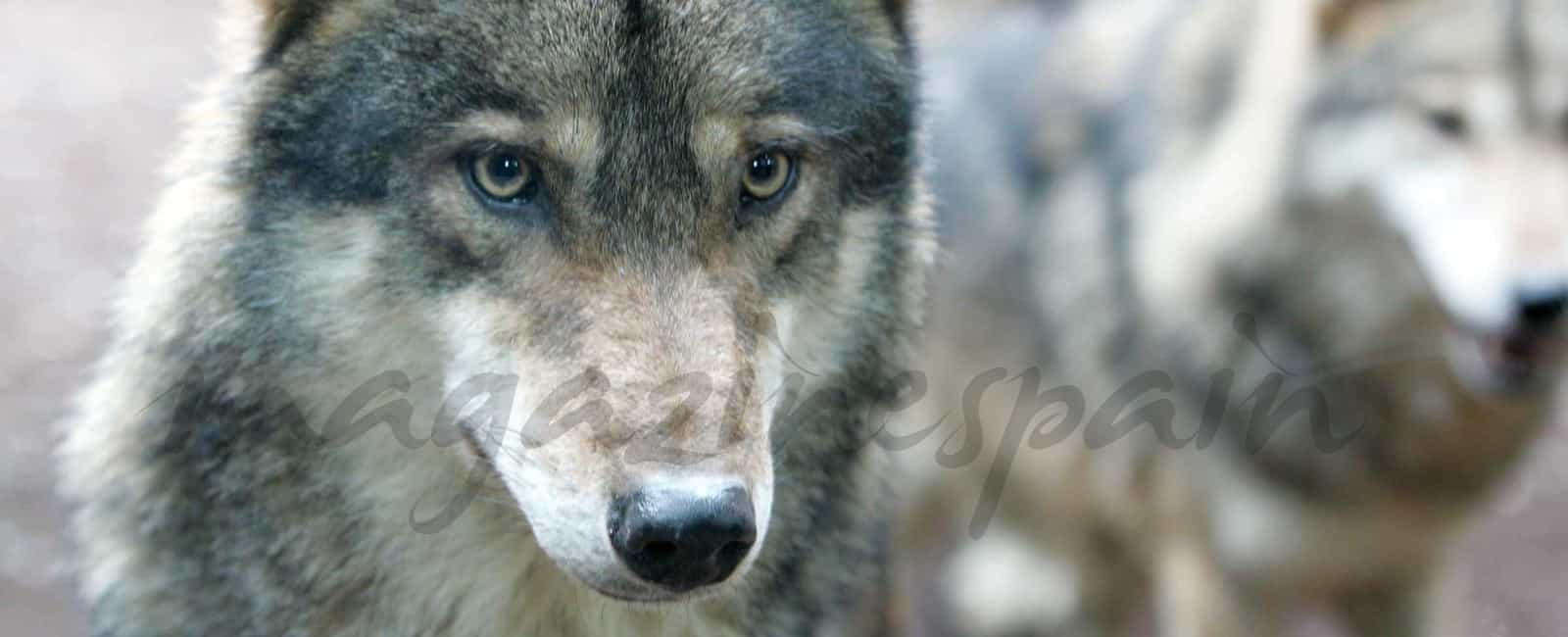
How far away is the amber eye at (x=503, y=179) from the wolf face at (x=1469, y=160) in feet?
6.48

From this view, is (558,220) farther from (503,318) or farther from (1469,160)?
(1469,160)

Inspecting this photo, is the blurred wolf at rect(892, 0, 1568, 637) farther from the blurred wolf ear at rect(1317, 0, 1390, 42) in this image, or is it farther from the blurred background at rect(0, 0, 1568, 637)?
the blurred background at rect(0, 0, 1568, 637)

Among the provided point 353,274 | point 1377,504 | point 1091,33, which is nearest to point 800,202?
point 353,274

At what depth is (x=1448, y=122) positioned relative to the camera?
3525 millimetres

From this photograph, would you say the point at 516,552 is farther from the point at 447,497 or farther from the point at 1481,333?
the point at 1481,333

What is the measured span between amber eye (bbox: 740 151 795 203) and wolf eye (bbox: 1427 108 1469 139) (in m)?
1.77

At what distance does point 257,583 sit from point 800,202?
0.88 metres

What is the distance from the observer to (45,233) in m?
6.17

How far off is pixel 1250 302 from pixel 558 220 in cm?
228

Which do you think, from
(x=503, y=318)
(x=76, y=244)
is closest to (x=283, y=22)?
(x=503, y=318)

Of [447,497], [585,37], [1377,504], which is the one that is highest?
[585,37]

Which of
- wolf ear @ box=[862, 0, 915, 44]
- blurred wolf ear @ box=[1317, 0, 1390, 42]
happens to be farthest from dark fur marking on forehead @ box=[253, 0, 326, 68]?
blurred wolf ear @ box=[1317, 0, 1390, 42]

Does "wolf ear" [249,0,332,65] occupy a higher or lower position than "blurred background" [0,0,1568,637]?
higher

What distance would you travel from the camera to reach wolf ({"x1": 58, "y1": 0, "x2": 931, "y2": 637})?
204 centimetres
